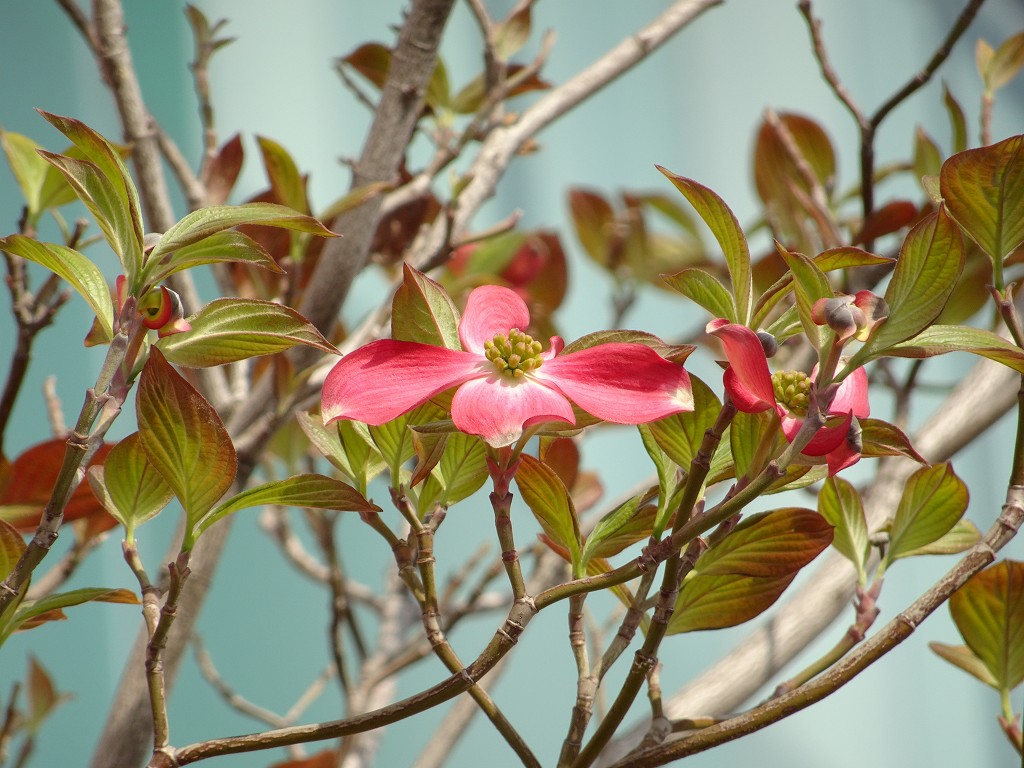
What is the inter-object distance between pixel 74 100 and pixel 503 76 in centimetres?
88

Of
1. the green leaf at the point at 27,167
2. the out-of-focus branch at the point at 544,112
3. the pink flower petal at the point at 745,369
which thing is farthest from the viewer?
the out-of-focus branch at the point at 544,112

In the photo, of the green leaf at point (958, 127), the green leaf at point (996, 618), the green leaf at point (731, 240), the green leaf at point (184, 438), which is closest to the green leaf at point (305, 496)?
the green leaf at point (184, 438)

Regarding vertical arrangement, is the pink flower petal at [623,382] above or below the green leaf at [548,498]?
above

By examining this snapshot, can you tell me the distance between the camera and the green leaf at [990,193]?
0.22m

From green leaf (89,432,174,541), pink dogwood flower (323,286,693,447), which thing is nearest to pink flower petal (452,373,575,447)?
pink dogwood flower (323,286,693,447)

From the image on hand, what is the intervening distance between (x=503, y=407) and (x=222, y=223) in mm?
82

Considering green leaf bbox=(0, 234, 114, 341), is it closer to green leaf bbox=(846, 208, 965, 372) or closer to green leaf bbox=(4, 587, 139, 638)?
green leaf bbox=(4, 587, 139, 638)

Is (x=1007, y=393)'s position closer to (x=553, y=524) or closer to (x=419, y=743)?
(x=553, y=524)

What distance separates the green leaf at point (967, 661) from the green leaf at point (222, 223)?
0.90 ft

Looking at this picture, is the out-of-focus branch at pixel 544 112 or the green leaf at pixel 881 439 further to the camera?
the out-of-focus branch at pixel 544 112

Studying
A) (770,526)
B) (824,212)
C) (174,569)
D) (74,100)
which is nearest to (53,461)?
(174,569)

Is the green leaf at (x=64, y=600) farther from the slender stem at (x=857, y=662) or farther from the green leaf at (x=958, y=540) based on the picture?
the green leaf at (x=958, y=540)

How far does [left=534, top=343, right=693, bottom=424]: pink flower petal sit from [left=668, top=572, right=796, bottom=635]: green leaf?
0.08 metres

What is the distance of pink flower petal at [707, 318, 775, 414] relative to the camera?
0.62 ft
